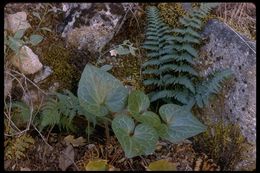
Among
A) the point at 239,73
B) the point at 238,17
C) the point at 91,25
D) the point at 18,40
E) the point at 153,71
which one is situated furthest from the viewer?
the point at 238,17

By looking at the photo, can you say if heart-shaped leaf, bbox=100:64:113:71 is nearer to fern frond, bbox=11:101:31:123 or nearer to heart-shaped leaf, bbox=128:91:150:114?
heart-shaped leaf, bbox=128:91:150:114

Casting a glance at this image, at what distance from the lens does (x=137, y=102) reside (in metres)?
2.33

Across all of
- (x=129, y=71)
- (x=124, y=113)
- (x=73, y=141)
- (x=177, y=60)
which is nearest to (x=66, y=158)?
(x=73, y=141)

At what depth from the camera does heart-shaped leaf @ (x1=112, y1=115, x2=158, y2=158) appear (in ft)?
7.14

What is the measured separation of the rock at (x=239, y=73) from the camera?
243 centimetres

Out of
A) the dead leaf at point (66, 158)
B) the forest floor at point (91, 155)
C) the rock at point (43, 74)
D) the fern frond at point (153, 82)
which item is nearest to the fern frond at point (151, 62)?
the fern frond at point (153, 82)

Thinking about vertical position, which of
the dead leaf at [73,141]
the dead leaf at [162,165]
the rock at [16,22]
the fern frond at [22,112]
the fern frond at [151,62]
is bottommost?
the dead leaf at [73,141]

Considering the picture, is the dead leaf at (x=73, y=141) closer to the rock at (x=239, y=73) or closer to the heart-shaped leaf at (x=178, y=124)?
the heart-shaped leaf at (x=178, y=124)

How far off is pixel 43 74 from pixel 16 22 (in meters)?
0.38

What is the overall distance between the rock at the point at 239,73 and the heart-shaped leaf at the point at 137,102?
512 millimetres

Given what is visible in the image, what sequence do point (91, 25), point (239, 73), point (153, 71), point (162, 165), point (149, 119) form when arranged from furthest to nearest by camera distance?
1. point (91, 25)
2. point (153, 71)
3. point (239, 73)
4. point (149, 119)
5. point (162, 165)

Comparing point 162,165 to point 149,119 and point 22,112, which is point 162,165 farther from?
point 22,112

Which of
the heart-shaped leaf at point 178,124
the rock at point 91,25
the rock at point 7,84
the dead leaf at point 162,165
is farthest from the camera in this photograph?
the rock at point 91,25
